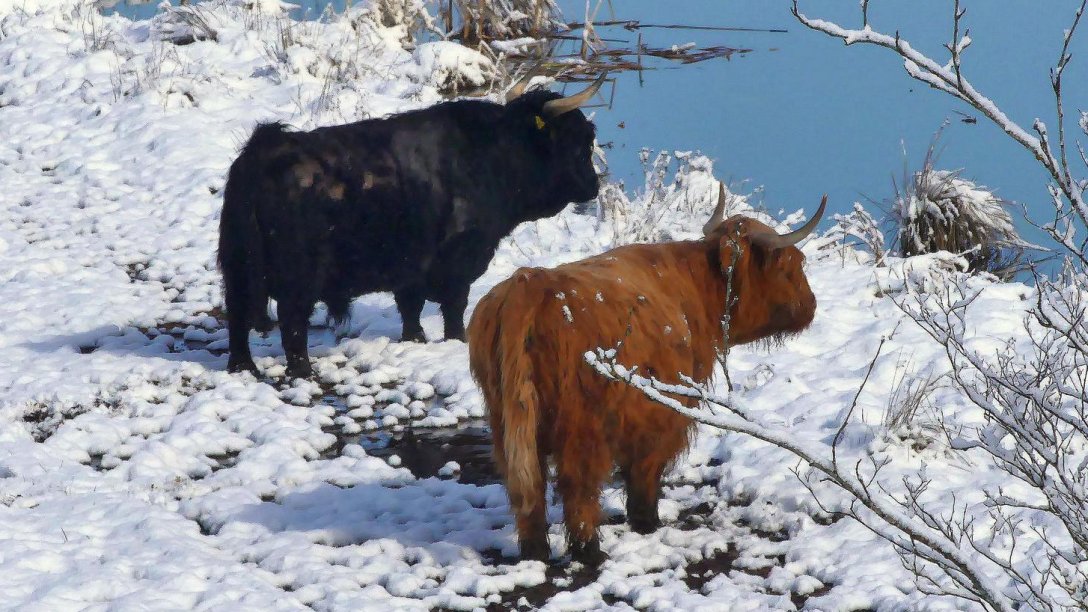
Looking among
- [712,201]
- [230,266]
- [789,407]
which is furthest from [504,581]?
[712,201]

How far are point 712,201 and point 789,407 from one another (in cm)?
411

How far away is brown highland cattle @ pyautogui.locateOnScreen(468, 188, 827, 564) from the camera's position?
4.18m

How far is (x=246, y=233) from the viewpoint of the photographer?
6.61m

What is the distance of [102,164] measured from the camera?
1060 cm

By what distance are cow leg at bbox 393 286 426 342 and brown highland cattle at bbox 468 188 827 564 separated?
2652 mm

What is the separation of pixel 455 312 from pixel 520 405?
3.40 meters

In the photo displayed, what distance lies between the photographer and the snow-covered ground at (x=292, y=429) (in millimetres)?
4340

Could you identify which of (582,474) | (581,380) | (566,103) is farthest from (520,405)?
(566,103)

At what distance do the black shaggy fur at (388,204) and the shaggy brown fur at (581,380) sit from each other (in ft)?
7.47

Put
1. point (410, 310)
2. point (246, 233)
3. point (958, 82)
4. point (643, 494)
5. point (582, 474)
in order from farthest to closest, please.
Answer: point (410, 310)
point (246, 233)
point (643, 494)
point (582, 474)
point (958, 82)

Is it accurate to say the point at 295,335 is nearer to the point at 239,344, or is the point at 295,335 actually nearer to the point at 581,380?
the point at 239,344

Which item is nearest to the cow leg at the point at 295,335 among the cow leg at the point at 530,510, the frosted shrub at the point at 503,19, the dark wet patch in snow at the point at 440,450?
the dark wet patch in snow at the point at 440,450

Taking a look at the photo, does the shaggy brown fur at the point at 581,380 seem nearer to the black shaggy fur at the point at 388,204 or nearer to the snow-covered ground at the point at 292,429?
the snow-covered ground at the point at 292,429

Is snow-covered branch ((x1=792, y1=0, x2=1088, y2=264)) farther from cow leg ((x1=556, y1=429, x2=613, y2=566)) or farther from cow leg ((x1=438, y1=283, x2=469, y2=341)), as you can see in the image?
cow leg ((x1=438, y1=283, x2=469, y2=341))
